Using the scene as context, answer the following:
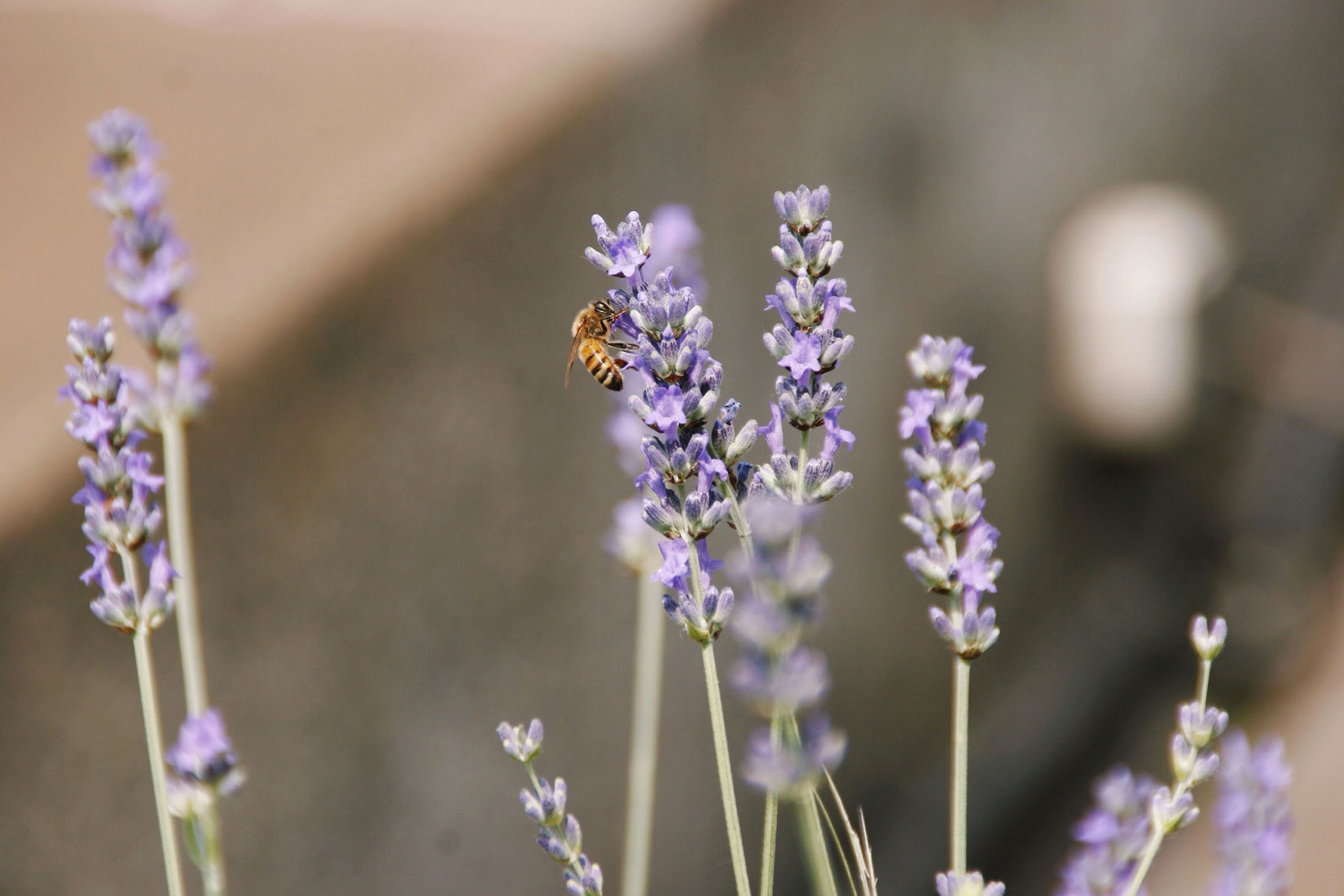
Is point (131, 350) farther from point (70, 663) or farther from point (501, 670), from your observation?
point (501, 670)

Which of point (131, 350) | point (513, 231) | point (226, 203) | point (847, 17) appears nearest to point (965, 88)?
point (847, 17)

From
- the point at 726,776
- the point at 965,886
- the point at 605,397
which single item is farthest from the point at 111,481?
the point at 605,397

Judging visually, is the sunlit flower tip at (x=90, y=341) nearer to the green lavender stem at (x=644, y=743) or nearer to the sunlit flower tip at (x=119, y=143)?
the sunlit flower tip at (x=119, y=143)

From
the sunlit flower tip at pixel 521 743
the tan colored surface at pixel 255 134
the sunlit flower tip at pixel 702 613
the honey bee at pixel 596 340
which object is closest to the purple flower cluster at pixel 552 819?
the sunlit flower tip at pixel 521 743

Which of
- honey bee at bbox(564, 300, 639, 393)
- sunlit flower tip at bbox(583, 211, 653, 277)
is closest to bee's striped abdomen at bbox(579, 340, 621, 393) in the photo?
honey bee at bbox(564, 300, 639, 393)

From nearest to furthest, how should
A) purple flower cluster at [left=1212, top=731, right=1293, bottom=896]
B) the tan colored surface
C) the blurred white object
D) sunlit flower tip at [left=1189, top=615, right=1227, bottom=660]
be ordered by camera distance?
1. sunlit flower tip at [left=1189, top=615, right=1227, bottom=660]
2. purple flower cluster at [left=1212, top=731, right=1293, bottom=896]
3. the tan colored surface
4. the blurred white object

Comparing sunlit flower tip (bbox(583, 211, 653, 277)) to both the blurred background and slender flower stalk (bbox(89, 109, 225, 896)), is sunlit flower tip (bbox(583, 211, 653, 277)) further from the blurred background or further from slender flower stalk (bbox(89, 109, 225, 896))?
the blurred background

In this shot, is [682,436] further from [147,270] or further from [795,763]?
[147,270]
